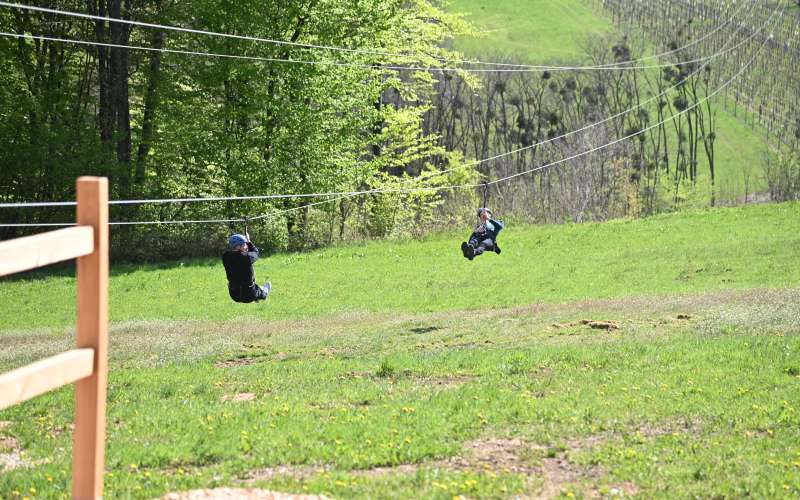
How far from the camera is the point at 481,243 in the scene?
71.6ft

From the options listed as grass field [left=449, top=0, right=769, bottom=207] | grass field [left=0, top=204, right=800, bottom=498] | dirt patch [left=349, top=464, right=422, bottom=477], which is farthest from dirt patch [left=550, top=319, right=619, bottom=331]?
grass field [left=449, top=0, right=769, bottom=207]

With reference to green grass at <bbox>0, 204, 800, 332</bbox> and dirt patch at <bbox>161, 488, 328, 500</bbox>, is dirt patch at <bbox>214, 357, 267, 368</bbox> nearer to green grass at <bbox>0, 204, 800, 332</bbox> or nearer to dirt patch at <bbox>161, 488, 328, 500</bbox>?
green grass at <bbox>0, 204, 800, 332</bbox>

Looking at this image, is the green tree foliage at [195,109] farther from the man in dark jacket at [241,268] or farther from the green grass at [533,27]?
the green grass at [533,27]

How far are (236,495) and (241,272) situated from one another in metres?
10.5

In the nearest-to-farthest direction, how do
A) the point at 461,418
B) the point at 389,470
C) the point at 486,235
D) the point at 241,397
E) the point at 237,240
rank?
the point at 389,470 < the point at 461,418 < the point at 241,397 < the point at 237,240 < the point at 486,235

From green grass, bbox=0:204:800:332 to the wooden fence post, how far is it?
22.5 m

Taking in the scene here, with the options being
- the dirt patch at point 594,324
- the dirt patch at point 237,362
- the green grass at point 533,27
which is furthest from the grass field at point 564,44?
the dirt patch at point 237,362

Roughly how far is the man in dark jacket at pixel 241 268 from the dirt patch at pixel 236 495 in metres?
9.67

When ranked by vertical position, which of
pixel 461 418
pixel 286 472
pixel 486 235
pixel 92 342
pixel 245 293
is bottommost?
pixel 245 293

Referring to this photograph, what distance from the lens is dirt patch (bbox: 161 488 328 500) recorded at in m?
6.55

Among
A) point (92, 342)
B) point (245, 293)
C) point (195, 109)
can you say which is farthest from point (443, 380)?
point (195, 109)

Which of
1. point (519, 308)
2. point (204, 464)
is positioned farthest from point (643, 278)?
point (204, 464)

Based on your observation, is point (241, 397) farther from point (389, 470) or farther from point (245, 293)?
point (389, 470)

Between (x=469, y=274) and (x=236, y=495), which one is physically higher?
(x=236, y=495)
